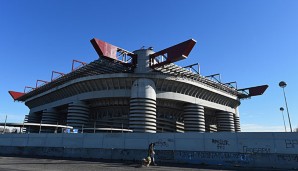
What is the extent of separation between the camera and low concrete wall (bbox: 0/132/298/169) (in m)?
17.7

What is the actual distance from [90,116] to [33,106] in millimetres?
24748

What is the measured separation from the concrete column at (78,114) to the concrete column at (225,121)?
98.1ft

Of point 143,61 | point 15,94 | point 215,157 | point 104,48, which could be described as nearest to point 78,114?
point 104,48

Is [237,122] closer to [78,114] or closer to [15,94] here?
[78,114]

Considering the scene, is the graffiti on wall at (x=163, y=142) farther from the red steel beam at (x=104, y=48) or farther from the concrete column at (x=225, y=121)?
the concrete column at (x=225, y=121)

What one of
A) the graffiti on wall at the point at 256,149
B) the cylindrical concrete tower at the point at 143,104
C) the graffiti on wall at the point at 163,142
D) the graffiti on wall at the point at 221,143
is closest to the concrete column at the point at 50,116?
the cylindrical concrete tower at the point at 143,104

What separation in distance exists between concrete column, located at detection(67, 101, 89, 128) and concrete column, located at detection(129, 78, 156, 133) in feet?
36.7

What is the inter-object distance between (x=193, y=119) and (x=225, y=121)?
13.6 meters

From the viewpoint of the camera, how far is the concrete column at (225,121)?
49.8 meters

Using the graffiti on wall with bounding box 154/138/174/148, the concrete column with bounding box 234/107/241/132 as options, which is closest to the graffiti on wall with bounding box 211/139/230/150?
the graffiti on wall with bounding box 154/138/174/148

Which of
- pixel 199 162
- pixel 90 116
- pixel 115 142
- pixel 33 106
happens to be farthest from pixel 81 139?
pixel 33 106

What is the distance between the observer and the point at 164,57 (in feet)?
119

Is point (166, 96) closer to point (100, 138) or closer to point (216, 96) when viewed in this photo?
point (216, 96)

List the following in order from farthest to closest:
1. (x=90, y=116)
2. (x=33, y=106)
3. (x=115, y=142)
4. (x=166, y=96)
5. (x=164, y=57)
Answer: (x=33, y=106), (x=90, y=116), (x=166, y=96), (x=164, y=57), (x=115, y=142)
